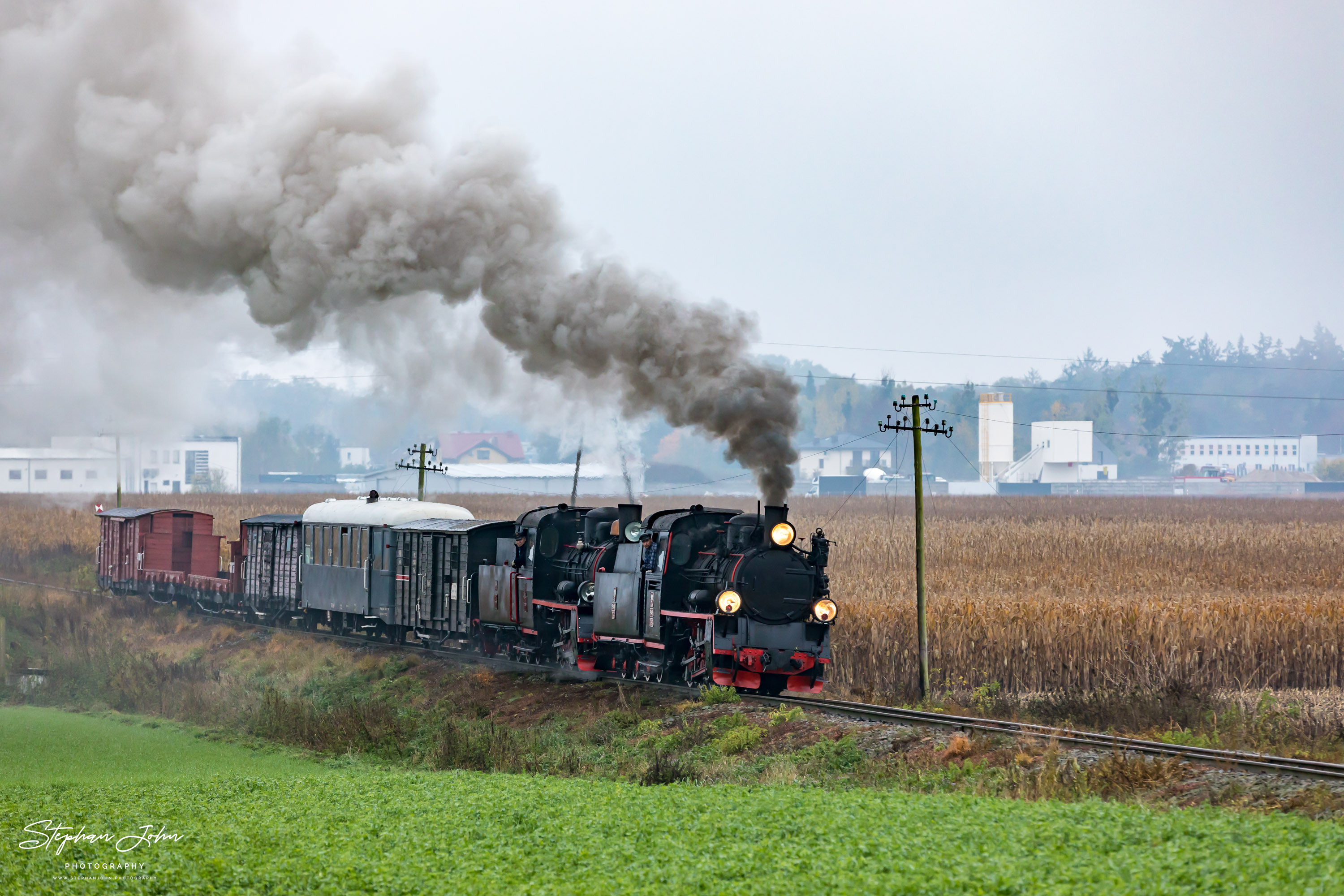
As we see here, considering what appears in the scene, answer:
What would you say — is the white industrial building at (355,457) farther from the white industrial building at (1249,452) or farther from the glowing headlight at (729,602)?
the glowing headlight at (729,602)

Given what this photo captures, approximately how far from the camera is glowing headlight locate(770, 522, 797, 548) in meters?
Result: 17.2

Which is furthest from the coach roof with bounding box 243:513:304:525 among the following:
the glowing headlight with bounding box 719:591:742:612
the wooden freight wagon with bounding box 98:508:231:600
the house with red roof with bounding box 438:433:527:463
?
the house with red roof with bounding box 438:433:527:463

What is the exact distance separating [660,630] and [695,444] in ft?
391

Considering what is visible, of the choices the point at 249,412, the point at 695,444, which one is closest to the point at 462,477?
the point at 695,444

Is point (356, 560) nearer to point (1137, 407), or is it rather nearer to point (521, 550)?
point (521, 550)

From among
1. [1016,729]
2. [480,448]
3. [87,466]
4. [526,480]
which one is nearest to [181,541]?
[1016,729]

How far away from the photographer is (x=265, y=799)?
42.1 feet

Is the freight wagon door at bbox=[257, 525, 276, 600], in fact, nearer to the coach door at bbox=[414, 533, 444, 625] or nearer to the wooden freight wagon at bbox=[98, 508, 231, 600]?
the wooden freight wagon at bbox=[98, 508, 231, 600]

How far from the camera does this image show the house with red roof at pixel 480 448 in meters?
132

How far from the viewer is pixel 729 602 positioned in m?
16.7

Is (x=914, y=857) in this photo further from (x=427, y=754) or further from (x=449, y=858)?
(x=427, y=754)

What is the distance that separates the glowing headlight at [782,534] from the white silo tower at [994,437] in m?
98.7

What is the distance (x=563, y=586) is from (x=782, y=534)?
5149 millimetres

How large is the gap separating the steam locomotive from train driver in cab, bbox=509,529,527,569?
40 mm
